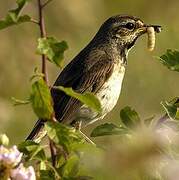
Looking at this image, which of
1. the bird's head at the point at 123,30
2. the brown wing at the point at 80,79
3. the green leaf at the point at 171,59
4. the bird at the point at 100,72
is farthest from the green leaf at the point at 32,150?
the bird's head at the point at 123,30

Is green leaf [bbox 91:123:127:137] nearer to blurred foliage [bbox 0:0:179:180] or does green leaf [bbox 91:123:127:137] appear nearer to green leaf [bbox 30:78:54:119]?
blurred foliage [bbox 0:0:179:180]

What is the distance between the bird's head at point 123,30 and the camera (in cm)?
669

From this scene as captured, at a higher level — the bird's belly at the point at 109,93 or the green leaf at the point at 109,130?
the bird's belly at the point at 109,93

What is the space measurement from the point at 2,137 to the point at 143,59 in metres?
6.61

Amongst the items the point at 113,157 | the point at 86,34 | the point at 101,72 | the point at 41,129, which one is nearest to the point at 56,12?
the point at 86,34

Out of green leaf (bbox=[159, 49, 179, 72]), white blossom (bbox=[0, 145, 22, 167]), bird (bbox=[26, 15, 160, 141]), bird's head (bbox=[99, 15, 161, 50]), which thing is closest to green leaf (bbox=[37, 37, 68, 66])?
white blossom (bbox=[0, 145, 22, 167])

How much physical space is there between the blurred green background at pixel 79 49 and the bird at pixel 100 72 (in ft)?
3.44

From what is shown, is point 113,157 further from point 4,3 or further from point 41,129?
point 4,3

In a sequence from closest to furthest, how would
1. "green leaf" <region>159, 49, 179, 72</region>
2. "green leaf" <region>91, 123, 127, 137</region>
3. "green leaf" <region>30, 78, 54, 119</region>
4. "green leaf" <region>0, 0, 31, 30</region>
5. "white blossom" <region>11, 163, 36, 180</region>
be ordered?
1. "white blossom" <region>11, 163, 36, 180</region>
2. "green leaf" <region>30, 78, 54, 119</region>
3. "green leaf" <region>0, 0, 31, 30</region>
4. "green leaf" <region>91, 123, 127, 137</region>
5. "green leaf" <region>159, 49, 179, 72</region>

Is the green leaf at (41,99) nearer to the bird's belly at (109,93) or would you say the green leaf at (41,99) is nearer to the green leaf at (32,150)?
the green leaf at (32,150)

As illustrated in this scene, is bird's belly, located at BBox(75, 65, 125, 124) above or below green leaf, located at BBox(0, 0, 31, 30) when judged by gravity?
below

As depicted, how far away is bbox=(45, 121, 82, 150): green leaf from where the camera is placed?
2.69 meters

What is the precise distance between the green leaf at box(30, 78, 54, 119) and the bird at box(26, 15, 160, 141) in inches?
103

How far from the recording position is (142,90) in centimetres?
843
